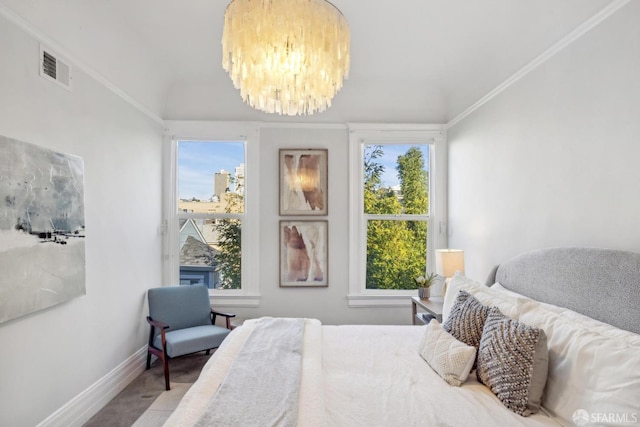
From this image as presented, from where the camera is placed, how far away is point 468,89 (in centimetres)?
309

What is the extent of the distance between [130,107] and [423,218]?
10.3 feet

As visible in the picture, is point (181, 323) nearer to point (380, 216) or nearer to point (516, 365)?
point (380, 216)

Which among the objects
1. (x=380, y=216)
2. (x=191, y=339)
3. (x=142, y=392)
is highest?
(x=380, y=216)

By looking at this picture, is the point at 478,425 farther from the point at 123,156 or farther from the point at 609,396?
the point at 123,156

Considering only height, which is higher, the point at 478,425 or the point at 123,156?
the point at 123,156

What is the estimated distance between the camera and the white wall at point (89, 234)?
1.75 metres

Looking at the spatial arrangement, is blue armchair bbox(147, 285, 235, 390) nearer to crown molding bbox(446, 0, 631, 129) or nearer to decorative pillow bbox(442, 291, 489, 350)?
decorative pillow bbox(442, 291, 489, 350)

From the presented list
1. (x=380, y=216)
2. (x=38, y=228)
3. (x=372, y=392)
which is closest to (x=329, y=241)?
(x=380, y=216)

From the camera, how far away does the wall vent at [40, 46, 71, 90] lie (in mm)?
1931

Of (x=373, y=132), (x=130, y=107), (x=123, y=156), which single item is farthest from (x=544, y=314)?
(x=130, y=107)

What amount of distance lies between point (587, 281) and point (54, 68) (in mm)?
3254

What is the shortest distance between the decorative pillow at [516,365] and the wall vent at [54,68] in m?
2.89

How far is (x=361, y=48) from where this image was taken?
9.33 feet

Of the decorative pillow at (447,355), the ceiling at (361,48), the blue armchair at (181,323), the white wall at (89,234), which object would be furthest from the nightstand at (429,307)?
the white wall at (89,234)
